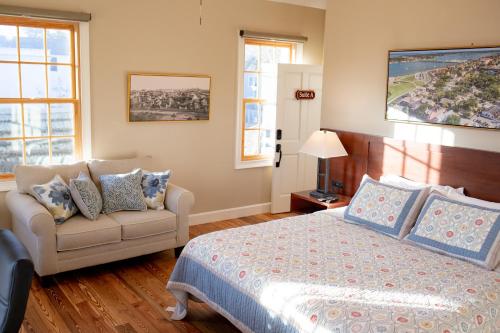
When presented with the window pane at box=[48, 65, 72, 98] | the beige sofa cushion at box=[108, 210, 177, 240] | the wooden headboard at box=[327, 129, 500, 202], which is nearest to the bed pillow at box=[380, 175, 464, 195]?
the wooden headboard at box=[327, 129, 500, 202]

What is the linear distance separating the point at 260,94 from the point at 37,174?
2.76m

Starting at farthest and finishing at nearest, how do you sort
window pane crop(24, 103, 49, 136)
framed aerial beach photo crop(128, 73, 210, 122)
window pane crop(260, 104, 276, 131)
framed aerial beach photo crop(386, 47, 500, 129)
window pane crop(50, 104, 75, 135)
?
window pane crop(260, 104, 276, 131) → framed aerial beach photo crop(128, 73, 210, 122) → window pane crop(50, 104, 75, 135) → window pane crop(24, 103, 49, 136) → framed aerial beach photo crop(386, 47, 500, 129)

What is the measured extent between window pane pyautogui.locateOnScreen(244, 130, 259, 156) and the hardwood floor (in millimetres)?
1970

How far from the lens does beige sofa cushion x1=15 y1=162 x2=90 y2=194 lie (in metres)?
4.23

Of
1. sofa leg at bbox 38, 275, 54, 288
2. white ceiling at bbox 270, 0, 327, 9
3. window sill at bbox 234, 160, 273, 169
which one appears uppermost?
white ceiling at bbox 270, 0, 327, 9

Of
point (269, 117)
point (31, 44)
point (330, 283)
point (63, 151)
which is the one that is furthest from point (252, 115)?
point (330, 283)

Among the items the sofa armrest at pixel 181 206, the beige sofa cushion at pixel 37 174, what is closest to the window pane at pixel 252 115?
the sofa armrest at pixel 181 206

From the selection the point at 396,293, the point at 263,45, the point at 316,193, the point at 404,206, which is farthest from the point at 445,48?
the point at 263,45

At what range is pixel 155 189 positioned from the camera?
4.59 m

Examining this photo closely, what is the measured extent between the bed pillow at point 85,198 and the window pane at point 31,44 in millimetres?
1208

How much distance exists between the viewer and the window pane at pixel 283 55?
6.09 metres

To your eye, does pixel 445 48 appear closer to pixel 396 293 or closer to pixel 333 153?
pixel 333 153

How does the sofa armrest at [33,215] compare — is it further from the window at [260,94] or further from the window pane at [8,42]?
the window at [260,94]

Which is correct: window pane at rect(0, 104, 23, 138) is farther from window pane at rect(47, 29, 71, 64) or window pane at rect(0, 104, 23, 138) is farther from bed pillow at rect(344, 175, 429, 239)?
bed pillow at rect(344, 175, 429, 239)
